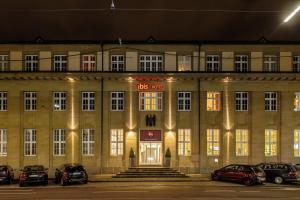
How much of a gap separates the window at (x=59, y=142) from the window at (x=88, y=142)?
192 cm

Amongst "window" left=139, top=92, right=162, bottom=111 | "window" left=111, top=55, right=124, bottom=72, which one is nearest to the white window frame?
"window" left=111, top=55, right=124, bottom=72

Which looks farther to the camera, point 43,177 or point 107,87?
point 107,87

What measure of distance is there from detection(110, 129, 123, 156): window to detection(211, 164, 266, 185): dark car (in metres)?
10.7

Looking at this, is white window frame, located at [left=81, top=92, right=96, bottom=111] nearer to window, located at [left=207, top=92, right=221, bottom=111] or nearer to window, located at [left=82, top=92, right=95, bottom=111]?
window, located at [left=82, top=92, right=95, bottom=111]

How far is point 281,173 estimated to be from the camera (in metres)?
36.7

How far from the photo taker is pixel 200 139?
44594 mm

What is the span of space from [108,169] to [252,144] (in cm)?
1400

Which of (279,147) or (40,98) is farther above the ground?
(40,98)

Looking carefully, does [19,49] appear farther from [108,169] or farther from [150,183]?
[150,183]

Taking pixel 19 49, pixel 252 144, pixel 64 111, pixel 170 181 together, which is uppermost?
pixel 19 49

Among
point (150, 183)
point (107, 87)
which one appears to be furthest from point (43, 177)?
point (107, 87)

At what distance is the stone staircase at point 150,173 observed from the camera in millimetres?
41500

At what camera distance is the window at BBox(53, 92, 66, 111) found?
147 ft

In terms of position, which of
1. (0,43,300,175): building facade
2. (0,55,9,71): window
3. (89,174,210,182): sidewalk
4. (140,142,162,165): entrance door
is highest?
(0,55,9,71): window
